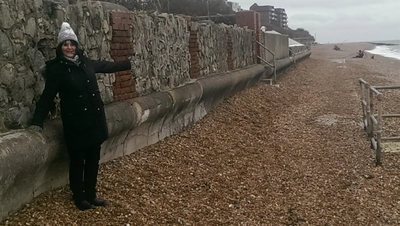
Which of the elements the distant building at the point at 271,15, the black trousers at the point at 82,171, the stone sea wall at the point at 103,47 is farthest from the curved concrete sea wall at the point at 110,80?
the distant building at the point at 271,15

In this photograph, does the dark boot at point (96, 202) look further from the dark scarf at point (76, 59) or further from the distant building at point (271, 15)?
the distant building at point (271, 15)

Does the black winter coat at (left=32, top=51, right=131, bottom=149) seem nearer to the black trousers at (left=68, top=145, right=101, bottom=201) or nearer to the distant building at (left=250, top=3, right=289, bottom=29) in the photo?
the black trousers at (left=68, top=145, right=101, bottom=201)

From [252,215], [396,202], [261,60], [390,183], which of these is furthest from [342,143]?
[261,60]

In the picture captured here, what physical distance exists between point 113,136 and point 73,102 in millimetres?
1484

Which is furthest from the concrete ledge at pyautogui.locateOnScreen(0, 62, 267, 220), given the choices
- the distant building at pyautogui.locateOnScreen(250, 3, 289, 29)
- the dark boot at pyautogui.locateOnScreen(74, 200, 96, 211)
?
the distant building at pyautogui.locateOnScreen(250, 3, 289, 29)

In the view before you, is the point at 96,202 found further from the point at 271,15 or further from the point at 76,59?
the point at 271,15

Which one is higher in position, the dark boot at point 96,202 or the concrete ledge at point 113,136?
the concrete ledge at point 113,136

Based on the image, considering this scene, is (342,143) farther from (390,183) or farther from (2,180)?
(2,180)

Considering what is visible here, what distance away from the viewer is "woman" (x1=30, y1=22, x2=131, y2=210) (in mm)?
3896

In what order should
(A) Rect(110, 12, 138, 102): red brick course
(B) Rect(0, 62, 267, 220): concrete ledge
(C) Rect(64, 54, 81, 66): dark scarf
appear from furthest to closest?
(A) Rect(110, 12, 138, 102): red brick course → (C) Rect(64, 54, 81, 66): dark scarf → (B) Rect(0, 62, 267, 220): concrete ledge

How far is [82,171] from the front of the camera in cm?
416

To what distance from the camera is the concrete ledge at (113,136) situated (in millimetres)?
3662

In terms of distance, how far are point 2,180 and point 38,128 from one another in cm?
62

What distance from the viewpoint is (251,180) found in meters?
5.72
